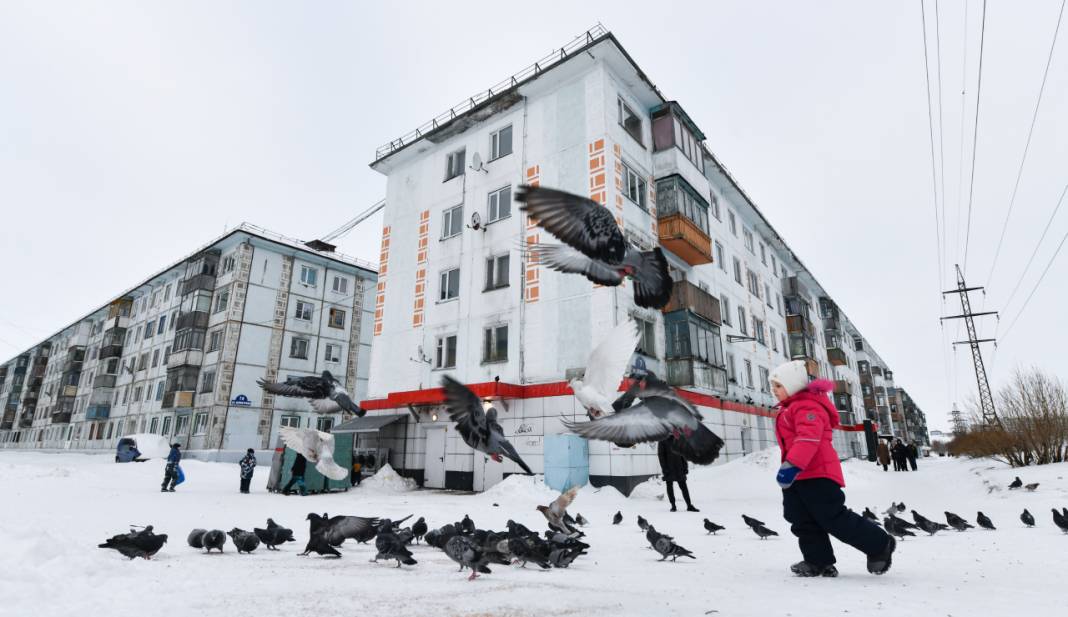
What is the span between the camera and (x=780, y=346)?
3284cm

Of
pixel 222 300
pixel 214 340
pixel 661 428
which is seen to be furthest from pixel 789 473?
pixel 222 300

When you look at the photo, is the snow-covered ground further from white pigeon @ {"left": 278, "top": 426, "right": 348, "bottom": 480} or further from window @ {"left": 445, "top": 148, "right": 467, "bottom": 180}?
window @ {"left": 445, "top": 148, "right": 467, "bottom": 180}

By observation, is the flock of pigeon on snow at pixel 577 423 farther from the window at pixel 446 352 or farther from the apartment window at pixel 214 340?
the apartment window at pixel 214 340

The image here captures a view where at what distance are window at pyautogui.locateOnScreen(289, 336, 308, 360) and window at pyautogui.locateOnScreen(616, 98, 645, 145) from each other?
26.7 m

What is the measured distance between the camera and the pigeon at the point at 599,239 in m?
3.99

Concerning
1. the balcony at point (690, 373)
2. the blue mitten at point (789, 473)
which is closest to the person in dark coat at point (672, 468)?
the blue mitten at point (789, 473)

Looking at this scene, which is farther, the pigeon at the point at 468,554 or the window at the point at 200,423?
the window at the point at 200,423

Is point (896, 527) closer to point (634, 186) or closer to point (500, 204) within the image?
point (634, 186)

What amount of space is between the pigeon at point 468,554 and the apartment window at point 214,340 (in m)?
33.9

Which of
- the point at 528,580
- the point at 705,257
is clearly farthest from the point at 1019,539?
the point at 705,257

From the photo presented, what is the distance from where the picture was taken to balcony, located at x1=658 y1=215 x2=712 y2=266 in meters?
20.4

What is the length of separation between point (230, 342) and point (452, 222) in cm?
1969

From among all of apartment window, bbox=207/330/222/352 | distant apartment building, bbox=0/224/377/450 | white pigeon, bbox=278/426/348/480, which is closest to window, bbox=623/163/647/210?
white pigeon, bbox=278/426/348/480

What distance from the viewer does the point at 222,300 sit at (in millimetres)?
35000
